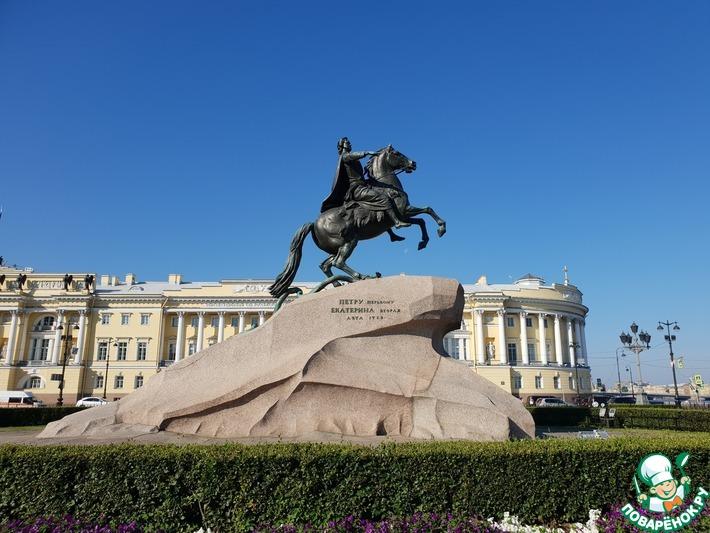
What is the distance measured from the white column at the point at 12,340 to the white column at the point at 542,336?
72207 mm

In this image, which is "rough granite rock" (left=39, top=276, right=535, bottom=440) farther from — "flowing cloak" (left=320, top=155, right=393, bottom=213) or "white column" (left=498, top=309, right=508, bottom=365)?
"white column" (left=498, top=309, right=508, bottom=365)

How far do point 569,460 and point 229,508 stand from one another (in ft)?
14.3

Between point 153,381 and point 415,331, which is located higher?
point 415,331

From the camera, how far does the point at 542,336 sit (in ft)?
253

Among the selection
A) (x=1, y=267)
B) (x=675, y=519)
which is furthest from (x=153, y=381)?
(x=1, y=267)

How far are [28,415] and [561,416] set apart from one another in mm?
25368

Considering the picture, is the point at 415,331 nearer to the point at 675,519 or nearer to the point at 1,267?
the point at 675,519

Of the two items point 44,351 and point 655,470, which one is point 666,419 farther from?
point 44,351

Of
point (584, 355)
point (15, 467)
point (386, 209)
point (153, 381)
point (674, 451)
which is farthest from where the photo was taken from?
point (584, 355)

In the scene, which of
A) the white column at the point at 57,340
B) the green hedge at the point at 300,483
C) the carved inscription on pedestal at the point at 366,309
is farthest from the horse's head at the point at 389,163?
the white column at the point at 57,340

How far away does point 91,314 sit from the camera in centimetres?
7269

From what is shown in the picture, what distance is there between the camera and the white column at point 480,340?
74.8 metres

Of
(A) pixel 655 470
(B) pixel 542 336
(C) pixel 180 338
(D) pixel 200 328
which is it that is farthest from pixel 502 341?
(A) pixel 655 470

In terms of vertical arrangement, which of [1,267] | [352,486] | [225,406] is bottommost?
[352,486]
